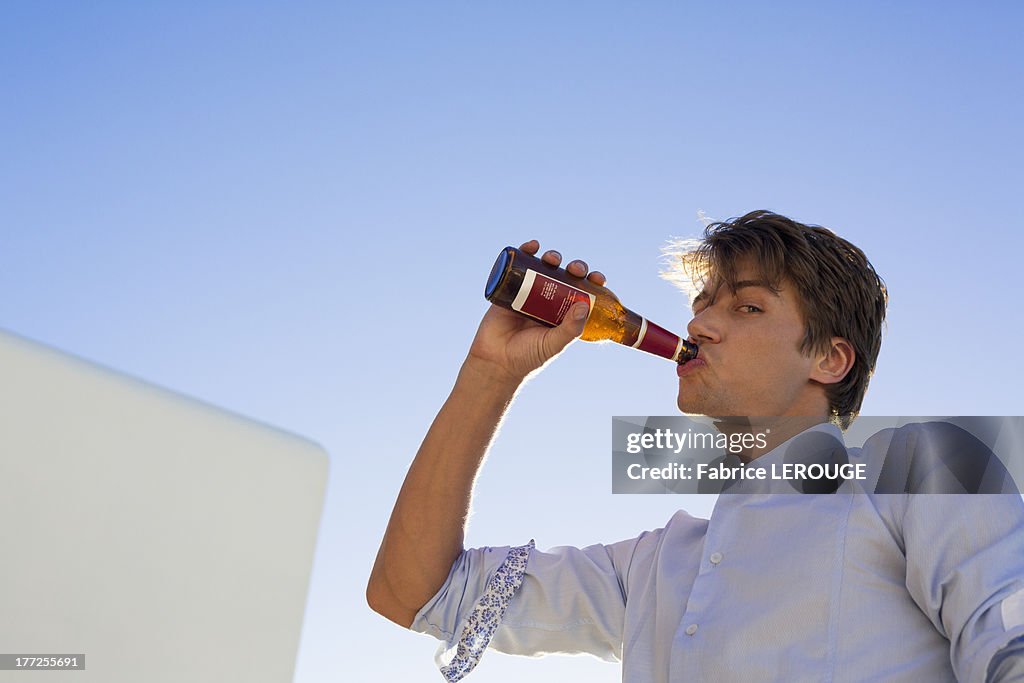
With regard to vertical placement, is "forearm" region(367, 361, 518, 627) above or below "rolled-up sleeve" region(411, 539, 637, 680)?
above

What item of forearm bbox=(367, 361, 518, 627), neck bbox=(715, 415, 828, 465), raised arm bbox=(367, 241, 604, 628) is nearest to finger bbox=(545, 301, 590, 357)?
raised arm bbox=(367, 241, 604, 628)

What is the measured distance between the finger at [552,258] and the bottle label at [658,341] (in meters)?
0.24

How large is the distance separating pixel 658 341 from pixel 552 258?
0.90ft

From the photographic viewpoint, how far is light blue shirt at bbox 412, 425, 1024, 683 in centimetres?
120

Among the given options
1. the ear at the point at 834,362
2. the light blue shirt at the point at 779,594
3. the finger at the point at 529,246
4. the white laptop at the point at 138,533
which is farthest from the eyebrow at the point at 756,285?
the white laptop at the point at 138,533

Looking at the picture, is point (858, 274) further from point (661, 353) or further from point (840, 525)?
point (840, 525)

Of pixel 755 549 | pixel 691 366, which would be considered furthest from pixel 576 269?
pixel 755 549

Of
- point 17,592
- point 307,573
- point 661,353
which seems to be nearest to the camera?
point 17,592

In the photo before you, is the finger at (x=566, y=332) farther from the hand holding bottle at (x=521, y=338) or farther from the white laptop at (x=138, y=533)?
the white laptop at (x=138, y=533)

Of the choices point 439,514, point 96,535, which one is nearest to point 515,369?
point 439,514

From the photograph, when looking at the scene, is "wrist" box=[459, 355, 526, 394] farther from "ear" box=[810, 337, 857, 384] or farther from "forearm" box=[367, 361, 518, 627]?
"ear" box=[810, 337, 857, 384]

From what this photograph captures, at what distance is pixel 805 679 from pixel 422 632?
26.0 inches

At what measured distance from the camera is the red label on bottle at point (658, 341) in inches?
71.5

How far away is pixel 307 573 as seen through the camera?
2.16 feet
